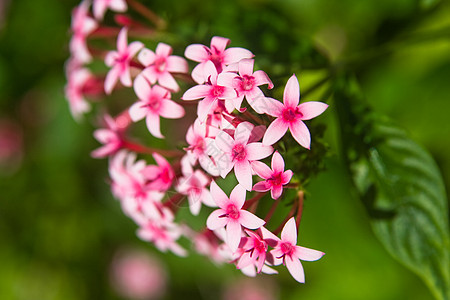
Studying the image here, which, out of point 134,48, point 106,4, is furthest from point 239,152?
point 106,4

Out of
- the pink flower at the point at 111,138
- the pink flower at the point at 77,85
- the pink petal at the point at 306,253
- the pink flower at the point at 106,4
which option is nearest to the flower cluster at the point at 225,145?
A: the pink petal at the point at 306,253

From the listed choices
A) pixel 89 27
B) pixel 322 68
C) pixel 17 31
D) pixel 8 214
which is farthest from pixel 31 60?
pixel 322 68

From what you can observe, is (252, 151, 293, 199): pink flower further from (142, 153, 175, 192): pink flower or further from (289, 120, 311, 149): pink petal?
(142, 153, 175, 192): pink flower

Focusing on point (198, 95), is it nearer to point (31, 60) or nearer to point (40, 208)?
point (31, 60)

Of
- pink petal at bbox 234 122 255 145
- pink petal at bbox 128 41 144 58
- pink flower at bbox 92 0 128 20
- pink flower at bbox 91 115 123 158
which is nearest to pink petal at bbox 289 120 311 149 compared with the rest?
pink petal at bbox 234 122 255 145

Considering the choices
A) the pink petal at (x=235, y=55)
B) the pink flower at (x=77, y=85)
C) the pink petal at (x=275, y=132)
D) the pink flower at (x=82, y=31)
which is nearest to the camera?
the pink petal at (x=275, y=132)

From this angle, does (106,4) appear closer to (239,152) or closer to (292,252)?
(239,152)

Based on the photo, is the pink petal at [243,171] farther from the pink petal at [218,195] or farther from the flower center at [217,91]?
the flower center at [217,91]
